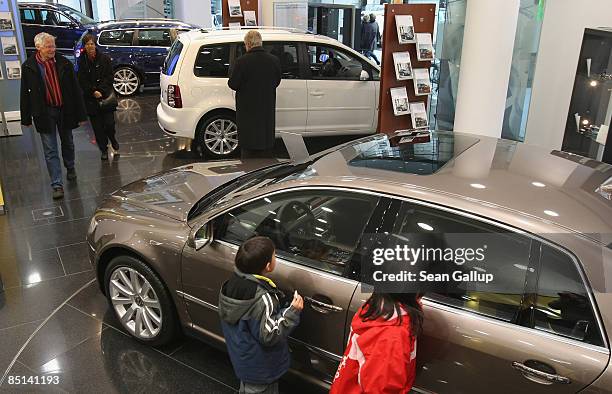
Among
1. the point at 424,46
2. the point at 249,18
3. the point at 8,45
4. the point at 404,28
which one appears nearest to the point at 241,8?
the point at 249,18

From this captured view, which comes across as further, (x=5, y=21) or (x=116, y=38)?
(x=116, y=38)

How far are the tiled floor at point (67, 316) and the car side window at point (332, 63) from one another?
280 centimetres

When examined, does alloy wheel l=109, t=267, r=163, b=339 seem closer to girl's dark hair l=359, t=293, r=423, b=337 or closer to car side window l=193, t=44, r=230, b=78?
girl's dark hair l=359, t=293, r=423, b=337

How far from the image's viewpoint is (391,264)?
7.77 ft

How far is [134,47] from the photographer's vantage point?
37.6 feet

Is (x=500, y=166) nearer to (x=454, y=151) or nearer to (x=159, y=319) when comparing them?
(x=454, y=151)

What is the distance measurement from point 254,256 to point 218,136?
514 cm

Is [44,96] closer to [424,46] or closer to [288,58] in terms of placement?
[288,58]

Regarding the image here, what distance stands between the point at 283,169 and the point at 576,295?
1821mm

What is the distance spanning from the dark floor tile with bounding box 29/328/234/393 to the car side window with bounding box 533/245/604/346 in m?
1.92

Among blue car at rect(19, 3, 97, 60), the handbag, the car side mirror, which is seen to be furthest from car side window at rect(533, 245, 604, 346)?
blue car at rect(19, 3, 97, 60)

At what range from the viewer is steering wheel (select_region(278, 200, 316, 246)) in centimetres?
291

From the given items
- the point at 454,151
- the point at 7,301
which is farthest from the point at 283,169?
the point at 7,301

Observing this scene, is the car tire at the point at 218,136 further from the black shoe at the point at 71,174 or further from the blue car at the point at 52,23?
the blue car at the point at 52,23
